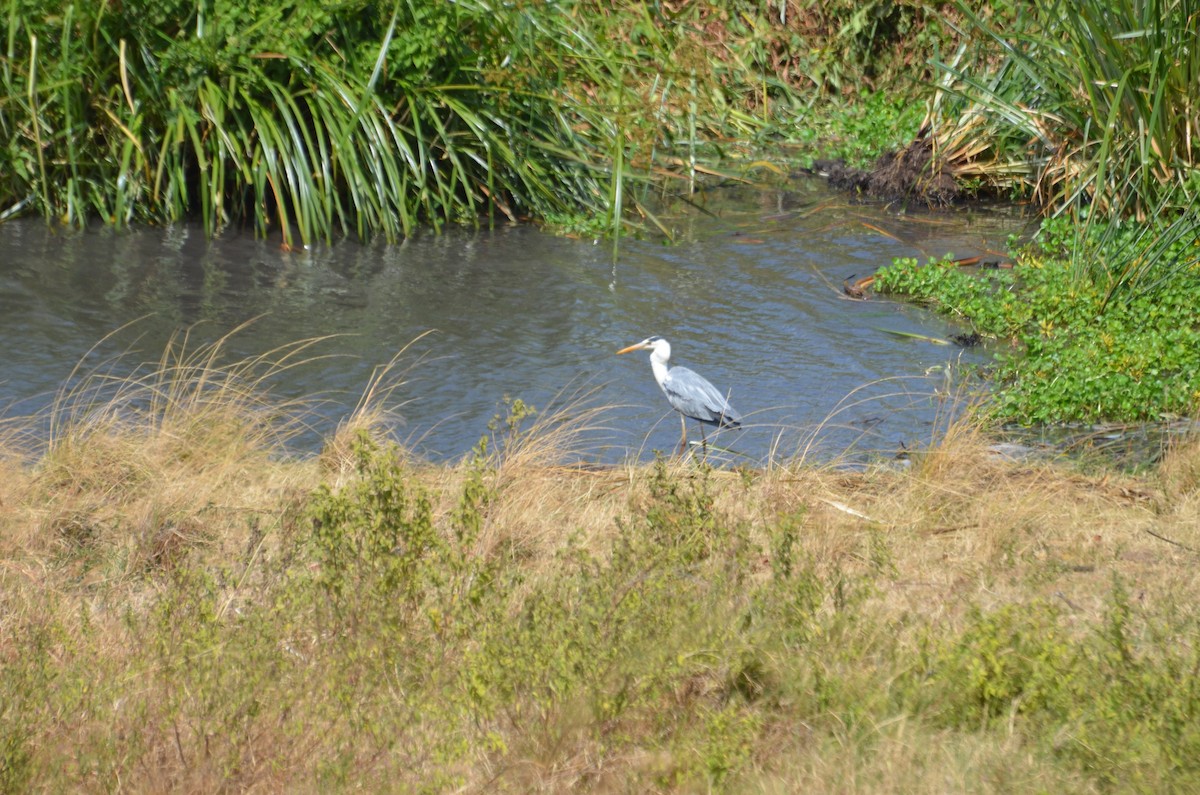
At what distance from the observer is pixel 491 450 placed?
5.54m

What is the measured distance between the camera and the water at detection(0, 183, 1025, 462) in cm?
619

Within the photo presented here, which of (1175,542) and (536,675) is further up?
(536,675)

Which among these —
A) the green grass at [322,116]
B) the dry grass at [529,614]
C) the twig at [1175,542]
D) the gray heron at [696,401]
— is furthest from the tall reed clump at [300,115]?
the twig at [1175,542]

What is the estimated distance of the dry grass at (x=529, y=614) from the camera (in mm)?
2756

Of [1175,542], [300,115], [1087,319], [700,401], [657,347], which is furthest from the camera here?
[300,115]

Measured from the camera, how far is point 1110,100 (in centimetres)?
766

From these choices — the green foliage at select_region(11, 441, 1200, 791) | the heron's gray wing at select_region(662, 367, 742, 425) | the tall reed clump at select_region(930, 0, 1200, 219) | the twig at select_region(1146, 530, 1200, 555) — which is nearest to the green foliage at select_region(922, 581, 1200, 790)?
the green foliage at select_region(11, 441, 1200, 791)

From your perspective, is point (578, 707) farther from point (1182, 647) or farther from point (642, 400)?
point (642, 400)

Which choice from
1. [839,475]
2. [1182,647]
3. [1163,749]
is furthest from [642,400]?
[1163,749]

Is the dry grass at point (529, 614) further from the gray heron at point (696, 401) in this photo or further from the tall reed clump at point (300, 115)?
the tall reed clump at point (300, 115)

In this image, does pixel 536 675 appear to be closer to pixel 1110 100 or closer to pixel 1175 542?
pixel 1175 542

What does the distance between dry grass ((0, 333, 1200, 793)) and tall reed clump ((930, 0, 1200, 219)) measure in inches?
118

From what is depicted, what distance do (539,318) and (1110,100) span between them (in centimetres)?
351

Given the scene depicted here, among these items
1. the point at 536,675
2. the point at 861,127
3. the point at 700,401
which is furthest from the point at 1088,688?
the point at 861,127
